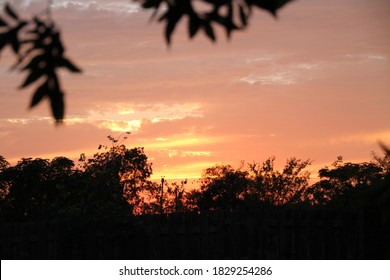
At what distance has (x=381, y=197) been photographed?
2836 millimetres

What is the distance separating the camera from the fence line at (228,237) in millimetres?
15445

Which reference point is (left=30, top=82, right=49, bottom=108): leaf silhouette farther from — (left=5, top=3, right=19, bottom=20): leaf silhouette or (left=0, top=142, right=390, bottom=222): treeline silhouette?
(left=0, top=142, right=390, bottom=222): treeline silhouette

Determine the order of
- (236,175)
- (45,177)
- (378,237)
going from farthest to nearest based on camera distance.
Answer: (45,177) < (236,175) < (378,237)

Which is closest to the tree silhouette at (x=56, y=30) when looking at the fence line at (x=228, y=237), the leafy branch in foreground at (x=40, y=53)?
the leafy branch in foreground at (x=40, y=53)

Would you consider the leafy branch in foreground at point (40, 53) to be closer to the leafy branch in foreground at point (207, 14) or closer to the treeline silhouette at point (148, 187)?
the leafy branch in foreground at point (207, 14)

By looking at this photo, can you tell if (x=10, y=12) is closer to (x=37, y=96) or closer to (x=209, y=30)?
(x=37, y=96)

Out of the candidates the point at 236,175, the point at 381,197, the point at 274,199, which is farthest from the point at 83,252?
the point at 236,175

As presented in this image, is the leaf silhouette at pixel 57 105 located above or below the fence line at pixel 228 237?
above

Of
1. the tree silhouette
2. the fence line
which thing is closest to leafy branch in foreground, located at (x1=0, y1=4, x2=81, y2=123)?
the tree silhouette

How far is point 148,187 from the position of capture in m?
30.0

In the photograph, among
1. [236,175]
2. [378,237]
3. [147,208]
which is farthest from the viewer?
[236,175]

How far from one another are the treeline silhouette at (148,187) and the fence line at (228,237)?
4412 mm

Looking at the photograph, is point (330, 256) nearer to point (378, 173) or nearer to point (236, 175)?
point (378, 173)

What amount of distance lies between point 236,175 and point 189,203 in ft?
9.62
